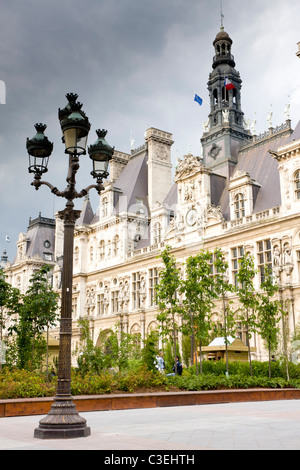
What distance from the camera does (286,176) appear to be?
36.9 meters

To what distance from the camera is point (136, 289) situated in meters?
49.4

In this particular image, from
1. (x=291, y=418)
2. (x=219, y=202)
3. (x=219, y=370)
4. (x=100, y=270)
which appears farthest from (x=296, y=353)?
(x=100, y=270)

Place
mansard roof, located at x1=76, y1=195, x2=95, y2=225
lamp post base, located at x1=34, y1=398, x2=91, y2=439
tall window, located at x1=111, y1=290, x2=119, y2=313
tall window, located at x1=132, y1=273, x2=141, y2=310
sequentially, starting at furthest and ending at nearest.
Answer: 1. mansard roof, located at x1=76, y1=195, x2=95, y2=225
2. tall window, located at x1=111, y1=290, x2=119, y2=313
3. tall window, located at x1=132, y1=273, x2=141, y2=310
4. lamp post base, located at x1=34, y1=398, x2=91, y2=439

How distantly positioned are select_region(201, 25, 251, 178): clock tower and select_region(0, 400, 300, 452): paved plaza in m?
34.7

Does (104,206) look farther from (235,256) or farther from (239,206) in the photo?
(235,256)

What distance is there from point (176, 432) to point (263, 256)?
1125 inches

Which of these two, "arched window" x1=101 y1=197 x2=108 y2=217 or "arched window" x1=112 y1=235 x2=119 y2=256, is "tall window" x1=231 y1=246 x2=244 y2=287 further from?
"arched window" x1=101 y1=197 x2=108 y2=217

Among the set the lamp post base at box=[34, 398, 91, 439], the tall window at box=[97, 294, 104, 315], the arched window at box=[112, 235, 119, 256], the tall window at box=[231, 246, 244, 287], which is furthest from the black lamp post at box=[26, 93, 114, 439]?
the tall window at box=[97, 294, 104, 315]

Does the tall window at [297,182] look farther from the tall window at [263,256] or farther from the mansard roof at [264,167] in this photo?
the tall window at [263,256]

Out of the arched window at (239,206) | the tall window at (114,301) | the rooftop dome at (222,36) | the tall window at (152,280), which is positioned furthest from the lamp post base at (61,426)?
the rooftop dome at (222,36)

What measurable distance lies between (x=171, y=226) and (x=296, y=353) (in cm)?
1815

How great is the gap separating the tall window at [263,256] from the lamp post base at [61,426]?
28.6m

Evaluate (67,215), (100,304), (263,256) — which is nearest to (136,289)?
(100,304)

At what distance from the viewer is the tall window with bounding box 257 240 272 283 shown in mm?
37406
